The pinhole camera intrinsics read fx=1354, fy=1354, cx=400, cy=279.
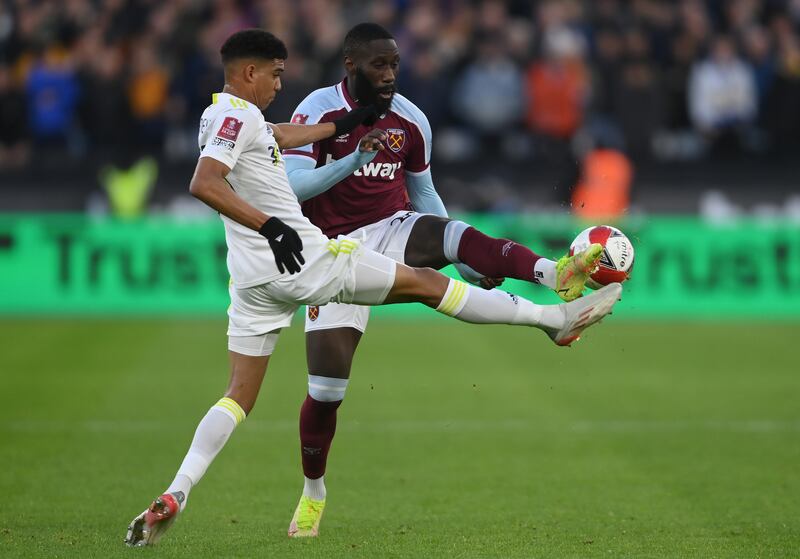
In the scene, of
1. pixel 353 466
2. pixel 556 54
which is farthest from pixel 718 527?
pixel 556 54

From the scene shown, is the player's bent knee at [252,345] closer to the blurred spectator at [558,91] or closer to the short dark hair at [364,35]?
the short dark hair at [364,35]

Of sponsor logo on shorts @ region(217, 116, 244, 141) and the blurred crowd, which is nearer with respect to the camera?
sponsor logo on shorts @ region(217, 116, 244, 141)

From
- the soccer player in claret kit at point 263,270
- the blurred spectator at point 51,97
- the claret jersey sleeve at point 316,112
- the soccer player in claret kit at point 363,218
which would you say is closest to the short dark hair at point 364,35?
the soccer player in claret kit at point 363,218

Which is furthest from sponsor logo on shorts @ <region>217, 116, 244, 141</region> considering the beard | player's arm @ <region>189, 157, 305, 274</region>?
the beard

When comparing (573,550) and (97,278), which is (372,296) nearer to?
(573,550)

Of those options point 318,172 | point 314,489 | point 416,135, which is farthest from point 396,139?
point 314,489

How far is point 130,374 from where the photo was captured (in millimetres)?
12703

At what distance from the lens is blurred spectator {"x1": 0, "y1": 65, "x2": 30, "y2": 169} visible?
61.4 ft

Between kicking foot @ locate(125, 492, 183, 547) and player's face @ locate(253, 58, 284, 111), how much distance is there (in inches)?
73.5

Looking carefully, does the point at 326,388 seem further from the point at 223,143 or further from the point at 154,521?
the point at 223,143

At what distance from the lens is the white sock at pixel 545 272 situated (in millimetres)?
6629

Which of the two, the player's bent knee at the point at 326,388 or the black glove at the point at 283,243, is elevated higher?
the black glove at the point at 283,243

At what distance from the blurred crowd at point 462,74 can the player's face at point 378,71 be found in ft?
36.6

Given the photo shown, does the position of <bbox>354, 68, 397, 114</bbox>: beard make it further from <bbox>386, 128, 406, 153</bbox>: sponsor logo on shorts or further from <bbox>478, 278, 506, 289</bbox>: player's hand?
<bbox>478, 278, 506, 289</bbox>: player's hand
